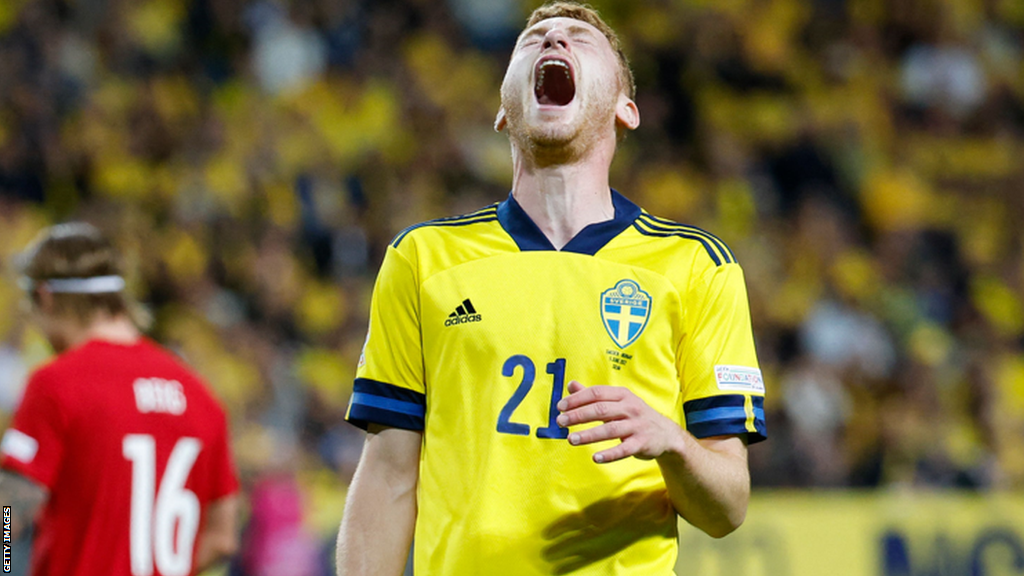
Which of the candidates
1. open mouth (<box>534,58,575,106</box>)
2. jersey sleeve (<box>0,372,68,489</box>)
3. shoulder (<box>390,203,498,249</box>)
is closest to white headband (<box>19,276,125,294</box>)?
jersey sleeve (<box>0,372,68,489</box>)

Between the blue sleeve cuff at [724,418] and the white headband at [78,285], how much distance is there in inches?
92.8

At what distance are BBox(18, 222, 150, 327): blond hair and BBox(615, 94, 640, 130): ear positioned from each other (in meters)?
2.04

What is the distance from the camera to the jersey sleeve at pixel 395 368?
2.55 meters

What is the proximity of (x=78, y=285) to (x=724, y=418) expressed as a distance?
2466 millimetres

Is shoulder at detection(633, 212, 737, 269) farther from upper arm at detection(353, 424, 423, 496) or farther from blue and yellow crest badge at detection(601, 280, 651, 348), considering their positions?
upper arm at detection(353, 424, 423, 496)

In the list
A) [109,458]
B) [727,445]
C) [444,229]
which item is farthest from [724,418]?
[109,458]

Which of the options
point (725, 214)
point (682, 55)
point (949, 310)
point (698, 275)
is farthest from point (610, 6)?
point (698, 275)

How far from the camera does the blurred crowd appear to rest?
852 cm

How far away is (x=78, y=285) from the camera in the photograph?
4094 millimetres

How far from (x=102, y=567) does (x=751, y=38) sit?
29.7 ft

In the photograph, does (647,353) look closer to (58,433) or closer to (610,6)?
(58,433)

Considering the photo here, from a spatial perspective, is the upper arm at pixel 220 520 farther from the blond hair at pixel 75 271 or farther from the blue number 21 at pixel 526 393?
the blue number 21 at pixel 526 393

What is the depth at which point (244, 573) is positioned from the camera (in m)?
6.86

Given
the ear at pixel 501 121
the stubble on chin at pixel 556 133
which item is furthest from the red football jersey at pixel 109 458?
the stubble on chin at pixel 556 133
